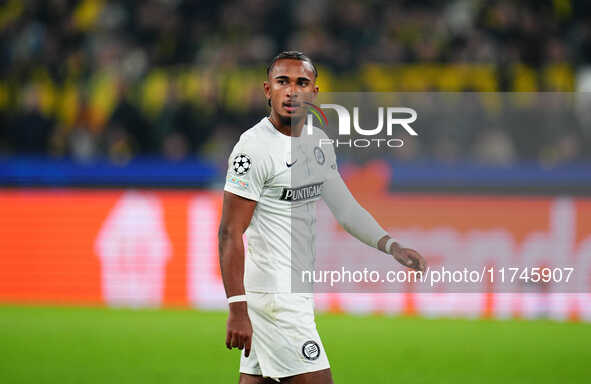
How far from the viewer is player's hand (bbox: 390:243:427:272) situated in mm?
4344

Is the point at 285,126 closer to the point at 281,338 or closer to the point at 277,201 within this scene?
the point at 277,201

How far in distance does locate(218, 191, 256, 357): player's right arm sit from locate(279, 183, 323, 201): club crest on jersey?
22 centimetres

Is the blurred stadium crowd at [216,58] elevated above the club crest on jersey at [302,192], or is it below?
above

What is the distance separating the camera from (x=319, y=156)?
14.6ft

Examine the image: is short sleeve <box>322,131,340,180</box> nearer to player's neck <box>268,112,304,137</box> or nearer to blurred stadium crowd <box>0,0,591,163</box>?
player's neck <box>268,112,304,137</box>

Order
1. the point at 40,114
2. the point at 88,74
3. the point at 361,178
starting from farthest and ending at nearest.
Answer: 1. the point at 88,74
2. the point at 40,114
3. the point at 361,178

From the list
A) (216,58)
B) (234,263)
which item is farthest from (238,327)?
(216,58)

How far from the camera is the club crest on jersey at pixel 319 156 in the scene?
4417 mm

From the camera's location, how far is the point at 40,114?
12.2 metres

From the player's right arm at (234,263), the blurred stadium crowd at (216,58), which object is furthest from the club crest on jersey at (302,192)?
the blurred stadium crowd at (216,58)

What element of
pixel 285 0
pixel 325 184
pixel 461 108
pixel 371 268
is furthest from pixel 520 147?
pixel 285 0

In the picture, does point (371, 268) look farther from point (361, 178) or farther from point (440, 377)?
point (440, 377)

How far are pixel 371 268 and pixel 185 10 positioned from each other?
9566 mm

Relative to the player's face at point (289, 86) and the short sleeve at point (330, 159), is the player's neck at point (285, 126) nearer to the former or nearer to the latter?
the player's face at point (289, 86)
